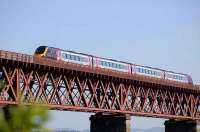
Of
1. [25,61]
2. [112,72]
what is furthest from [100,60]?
[25,61]

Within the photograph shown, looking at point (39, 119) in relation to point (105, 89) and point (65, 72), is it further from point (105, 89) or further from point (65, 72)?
point (105, 89)

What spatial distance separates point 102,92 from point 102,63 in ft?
15.7

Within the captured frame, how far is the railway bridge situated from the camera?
51.1m

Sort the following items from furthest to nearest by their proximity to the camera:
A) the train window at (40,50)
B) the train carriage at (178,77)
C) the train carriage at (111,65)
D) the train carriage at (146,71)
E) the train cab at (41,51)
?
the train carriage at (178,77) < the train carriage at (146,71) < the train carriage at (111,65) < the train window at (40,50) < the train cab at (41,51)

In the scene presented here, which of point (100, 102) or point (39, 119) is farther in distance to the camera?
point (100, 102)

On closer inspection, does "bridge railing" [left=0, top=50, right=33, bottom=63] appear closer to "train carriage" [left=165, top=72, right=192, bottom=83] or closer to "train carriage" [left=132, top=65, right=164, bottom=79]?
"train carriage" [left=132, top=65, right=164, bottom=79]

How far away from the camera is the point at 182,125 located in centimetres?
8638

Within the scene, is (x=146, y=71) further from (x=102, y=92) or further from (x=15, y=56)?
(x=15, y=56)

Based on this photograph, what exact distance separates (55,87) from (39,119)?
49.4 meters

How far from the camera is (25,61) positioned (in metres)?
51.9

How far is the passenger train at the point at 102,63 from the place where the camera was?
57250 mm

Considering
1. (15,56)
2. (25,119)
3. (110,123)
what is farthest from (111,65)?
(25,119)

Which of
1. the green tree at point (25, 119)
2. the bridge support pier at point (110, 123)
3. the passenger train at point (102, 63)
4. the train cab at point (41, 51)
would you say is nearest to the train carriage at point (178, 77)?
the passenger train at point (102, 63)

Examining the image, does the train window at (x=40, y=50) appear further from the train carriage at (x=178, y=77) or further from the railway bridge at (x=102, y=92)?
the train carriage at (x=178, y=77)
